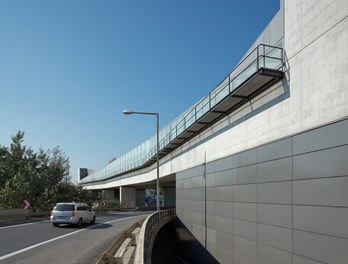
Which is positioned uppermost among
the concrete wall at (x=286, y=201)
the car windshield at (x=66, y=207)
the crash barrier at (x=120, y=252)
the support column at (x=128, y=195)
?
the concrete wall at (x=286, y=201)

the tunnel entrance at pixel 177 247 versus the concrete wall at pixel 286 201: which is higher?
the concrete wall at pixel 286 201

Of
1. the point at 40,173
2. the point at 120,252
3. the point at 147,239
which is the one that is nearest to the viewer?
the point at 120,252

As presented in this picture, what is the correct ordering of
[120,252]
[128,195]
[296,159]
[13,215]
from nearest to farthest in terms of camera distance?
[296,159] < [120,252] < [13,215] < [128,195]

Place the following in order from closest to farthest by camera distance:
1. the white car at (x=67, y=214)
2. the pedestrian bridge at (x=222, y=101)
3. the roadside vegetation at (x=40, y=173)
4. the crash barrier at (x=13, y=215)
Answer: the pedestrian bridge at (x=222, y=101)
the white car at (x=67, y=214)
the crash barrier at (x=13, y=215)
the roadside vegetation at (x=40, y=173)

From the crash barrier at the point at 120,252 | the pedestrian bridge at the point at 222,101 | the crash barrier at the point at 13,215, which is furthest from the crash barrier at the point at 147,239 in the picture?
the crash barrier at the point at 13,215

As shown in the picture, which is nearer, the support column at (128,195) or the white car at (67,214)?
the white car at (67,214)

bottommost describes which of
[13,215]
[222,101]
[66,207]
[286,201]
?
[13,215]

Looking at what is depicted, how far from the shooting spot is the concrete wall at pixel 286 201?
9.22 m

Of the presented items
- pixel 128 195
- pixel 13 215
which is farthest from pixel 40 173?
pixel 128 195

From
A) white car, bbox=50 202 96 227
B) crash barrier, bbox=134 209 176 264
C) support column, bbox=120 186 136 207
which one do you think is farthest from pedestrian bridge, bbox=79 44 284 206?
support column, bbox=120 186 136 207

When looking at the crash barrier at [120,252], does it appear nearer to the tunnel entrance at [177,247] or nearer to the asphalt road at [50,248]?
the asphalt road at [50,248]

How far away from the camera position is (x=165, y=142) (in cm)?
3697

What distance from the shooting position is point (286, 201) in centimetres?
1162

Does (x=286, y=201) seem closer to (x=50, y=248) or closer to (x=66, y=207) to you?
(x=50, y=248)
